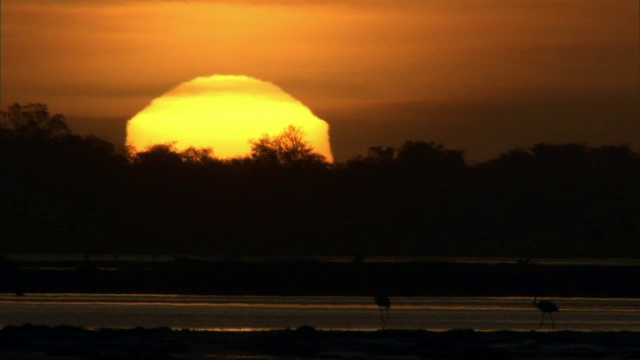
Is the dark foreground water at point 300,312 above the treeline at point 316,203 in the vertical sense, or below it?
below

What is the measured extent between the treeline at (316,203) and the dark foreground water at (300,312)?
42.1m

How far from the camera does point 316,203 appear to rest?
105 meters

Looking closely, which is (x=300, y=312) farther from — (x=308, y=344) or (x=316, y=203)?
(x=316, y=203)

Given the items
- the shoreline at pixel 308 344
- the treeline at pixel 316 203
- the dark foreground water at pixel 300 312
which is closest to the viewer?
the shoreline at pixel 308 344

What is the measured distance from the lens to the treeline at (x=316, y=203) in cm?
9588

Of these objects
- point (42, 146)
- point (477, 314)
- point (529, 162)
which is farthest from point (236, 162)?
point (477, 314)

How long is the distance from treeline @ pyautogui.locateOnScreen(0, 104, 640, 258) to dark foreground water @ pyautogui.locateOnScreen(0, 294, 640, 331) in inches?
1656

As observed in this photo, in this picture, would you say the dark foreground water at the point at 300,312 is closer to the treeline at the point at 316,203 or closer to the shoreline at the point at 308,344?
the shoreline at the point at 308,344

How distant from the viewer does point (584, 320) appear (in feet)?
131

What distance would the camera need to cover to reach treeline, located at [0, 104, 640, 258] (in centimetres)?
9588

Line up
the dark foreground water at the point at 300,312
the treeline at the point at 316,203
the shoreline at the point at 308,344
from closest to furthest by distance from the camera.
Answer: the shoreline at the point at 308,344 → the dark foreground water at the point at 300,312 → the treeline at the point at 316,203

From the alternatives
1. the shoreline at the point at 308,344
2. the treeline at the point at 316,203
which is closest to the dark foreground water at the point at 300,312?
the shoreline at the point at 308,344

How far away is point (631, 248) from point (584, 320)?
174 feet

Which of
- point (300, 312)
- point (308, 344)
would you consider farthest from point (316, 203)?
point (308, 344)
